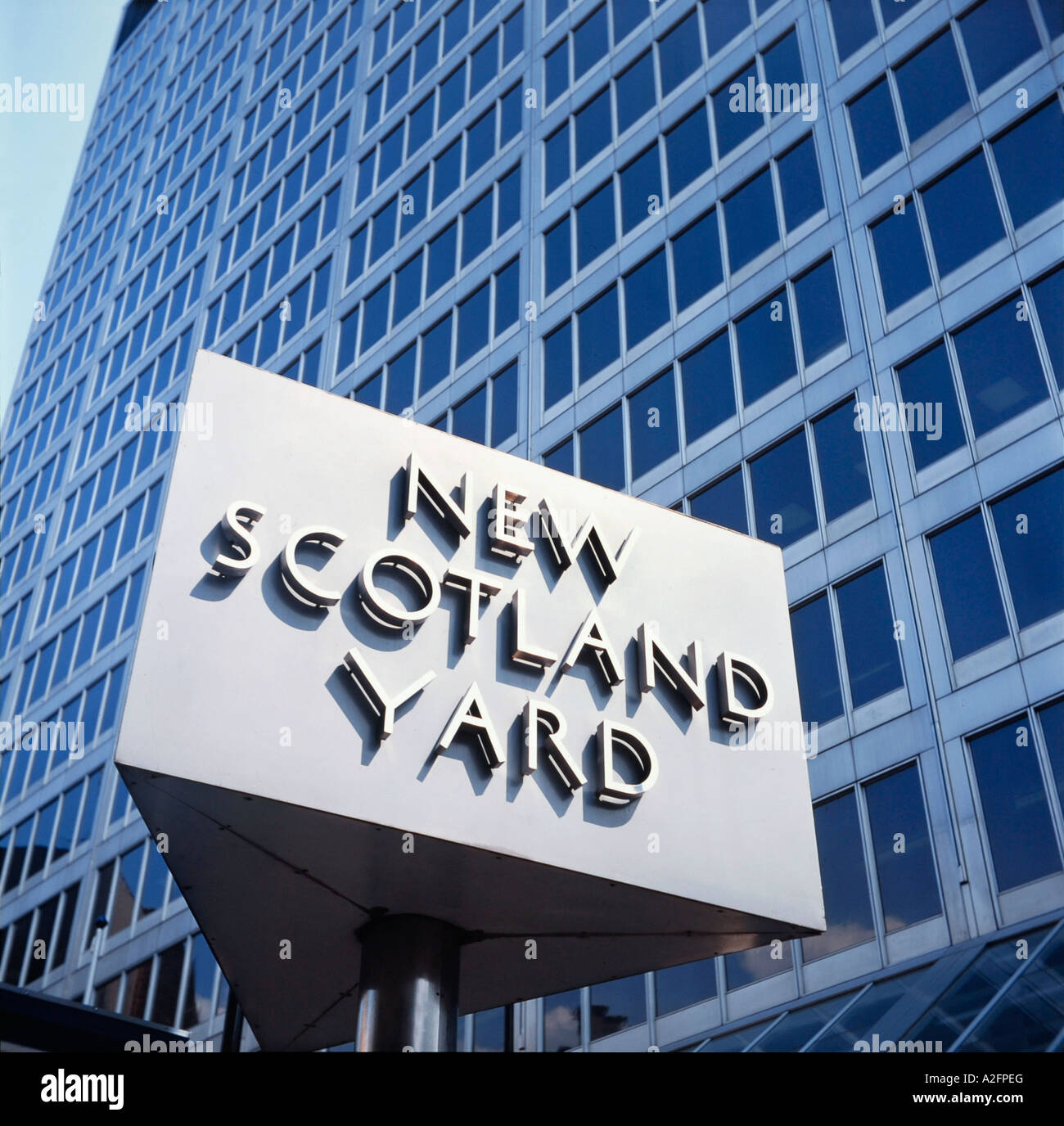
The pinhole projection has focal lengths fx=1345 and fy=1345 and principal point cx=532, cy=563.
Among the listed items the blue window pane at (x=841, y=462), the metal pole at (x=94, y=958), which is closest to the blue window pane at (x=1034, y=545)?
the blue window pane at (x=841, y=462)

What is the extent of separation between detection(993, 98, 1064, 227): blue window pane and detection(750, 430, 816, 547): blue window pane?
18.5 feet

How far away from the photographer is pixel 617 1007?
23375mm

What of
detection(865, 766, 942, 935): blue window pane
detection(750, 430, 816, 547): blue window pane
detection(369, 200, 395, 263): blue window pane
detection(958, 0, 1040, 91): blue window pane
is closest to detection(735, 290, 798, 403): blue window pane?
detection(750, 430, 816, 547): blue window pane

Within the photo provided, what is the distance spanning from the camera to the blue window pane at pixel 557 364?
31.9 m

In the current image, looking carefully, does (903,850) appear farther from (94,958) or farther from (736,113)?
(94,958)

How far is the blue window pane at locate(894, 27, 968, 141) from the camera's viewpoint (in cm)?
2634

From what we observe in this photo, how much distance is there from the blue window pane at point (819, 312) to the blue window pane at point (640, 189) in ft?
19.2

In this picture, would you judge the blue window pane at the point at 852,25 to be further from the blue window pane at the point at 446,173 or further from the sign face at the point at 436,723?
the sign face at the point at 436,723

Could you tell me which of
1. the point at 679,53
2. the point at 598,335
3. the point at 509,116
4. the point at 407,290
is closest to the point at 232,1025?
the point at 598,335

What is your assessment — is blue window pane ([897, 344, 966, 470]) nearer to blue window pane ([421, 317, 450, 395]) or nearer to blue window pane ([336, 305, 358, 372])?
blue window pane ([421, 317, 450, 395])

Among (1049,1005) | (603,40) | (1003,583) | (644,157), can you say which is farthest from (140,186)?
(1049,1005)

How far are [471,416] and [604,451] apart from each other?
5511mm

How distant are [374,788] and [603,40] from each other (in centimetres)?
3239

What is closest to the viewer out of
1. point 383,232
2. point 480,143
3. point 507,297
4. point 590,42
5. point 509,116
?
point 507,297
